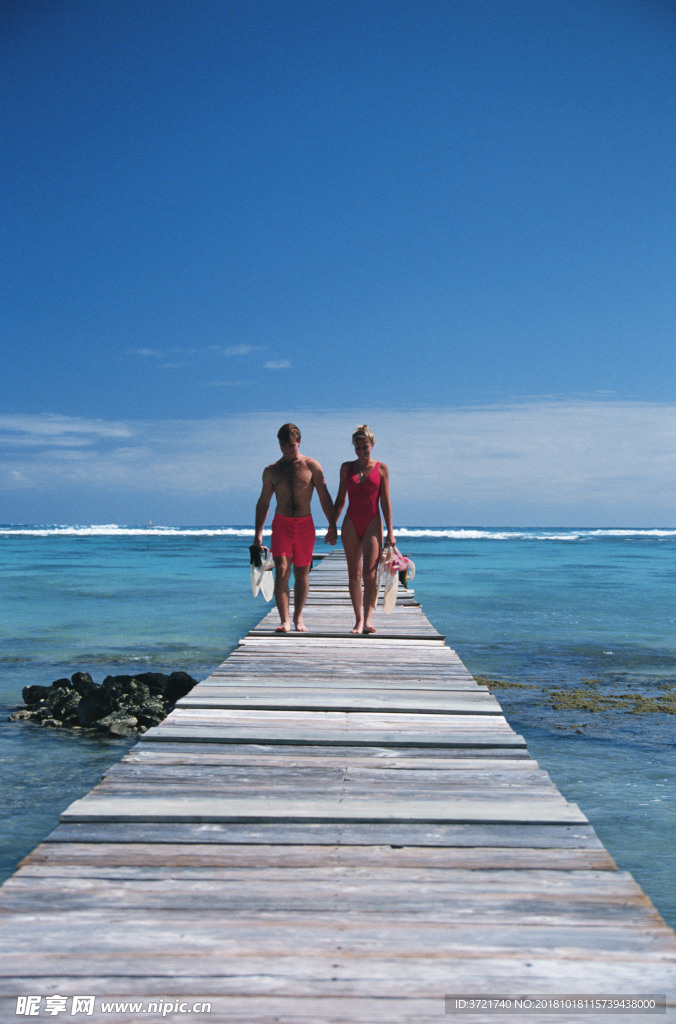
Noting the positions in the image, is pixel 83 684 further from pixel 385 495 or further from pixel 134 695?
pixel 385 495

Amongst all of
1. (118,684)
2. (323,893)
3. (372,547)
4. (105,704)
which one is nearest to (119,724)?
(105,704)

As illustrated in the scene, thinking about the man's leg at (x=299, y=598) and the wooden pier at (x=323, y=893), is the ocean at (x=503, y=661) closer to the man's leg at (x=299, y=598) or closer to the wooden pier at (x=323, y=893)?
the wooden pier at (x=323, y=893)

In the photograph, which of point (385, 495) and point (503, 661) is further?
point (503, 661)

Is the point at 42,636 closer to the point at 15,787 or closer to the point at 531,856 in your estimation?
the point at 15,787

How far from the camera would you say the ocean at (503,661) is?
6.42 meters

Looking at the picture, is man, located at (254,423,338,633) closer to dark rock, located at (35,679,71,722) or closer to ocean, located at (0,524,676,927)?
ocean, located at (0,524,676,927)

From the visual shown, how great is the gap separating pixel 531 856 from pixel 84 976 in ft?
5.43

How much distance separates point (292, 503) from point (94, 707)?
3334mm

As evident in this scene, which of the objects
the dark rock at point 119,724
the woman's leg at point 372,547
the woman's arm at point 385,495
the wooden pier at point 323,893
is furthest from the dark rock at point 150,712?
the wooden pier at point 323,893

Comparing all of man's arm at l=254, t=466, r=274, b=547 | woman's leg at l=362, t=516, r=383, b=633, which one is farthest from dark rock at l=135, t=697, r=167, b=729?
woman's leg at l=362, t=516, r=383, b=633

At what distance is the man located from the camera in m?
7.91

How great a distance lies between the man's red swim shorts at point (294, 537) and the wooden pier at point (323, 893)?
11.7ft

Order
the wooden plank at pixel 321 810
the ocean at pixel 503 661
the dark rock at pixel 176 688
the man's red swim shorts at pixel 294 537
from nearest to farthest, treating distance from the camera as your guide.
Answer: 1. the wooden plank at pixel 321 810
2. the ocean at pixel 503 661
3. the man's red swim shorts at pixel 294 537
4. the dark rock at pixel 176 688

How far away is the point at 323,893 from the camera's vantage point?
107 inches
